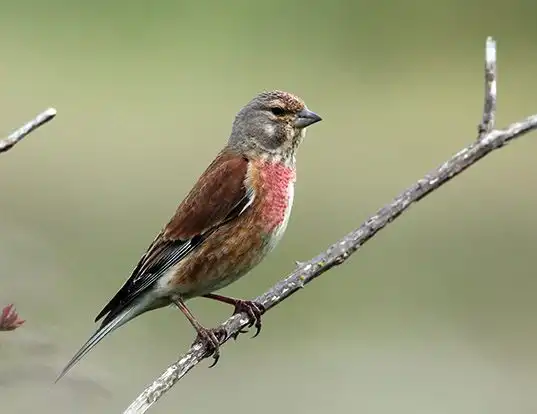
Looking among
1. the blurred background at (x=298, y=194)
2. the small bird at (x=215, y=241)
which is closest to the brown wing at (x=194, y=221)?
the small bird at (x=215, y=241)

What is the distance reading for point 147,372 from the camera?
23.7 feet

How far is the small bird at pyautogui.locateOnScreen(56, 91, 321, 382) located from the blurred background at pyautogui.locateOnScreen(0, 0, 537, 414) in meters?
0.30

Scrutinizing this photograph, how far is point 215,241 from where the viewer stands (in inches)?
169

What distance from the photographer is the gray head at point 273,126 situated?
4.60 m

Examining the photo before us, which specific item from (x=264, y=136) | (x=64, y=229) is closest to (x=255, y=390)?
(x=64, y=229)

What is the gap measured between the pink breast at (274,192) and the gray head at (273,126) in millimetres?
75

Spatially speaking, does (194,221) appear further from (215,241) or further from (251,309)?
(251,309)

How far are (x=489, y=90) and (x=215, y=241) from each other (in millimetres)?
1245

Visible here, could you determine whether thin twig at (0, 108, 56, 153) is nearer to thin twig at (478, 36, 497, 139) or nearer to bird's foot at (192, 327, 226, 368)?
thin twig at (478, 36, 497, 139)

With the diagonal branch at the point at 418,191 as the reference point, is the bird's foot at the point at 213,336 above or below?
below

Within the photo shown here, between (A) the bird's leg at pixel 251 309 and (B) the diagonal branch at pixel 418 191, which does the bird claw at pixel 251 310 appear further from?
(B) the diagonal branch at pixel 418 191

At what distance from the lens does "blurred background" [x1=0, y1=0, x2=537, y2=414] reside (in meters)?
7.52

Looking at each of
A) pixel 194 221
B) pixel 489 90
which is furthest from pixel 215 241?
pixel 489 90

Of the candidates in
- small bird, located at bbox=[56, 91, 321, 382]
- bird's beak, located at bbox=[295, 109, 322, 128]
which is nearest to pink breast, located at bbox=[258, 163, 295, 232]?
small bird, located at bbox=[56, 91, 321, 382]
